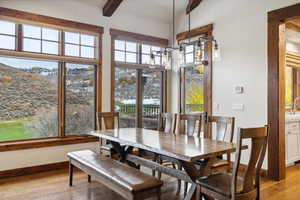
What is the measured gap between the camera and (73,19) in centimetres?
458

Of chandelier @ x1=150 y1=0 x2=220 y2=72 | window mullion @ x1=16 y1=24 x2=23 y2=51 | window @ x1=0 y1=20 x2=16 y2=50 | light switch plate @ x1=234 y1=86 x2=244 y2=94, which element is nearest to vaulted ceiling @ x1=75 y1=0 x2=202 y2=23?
window mullion @ x1=16 y1=24 x2=23 y2=51

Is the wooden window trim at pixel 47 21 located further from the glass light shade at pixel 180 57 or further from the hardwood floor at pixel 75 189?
the hardwood floor at pixel 75 189

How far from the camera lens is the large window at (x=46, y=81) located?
4.05m

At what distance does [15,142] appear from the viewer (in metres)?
4.08

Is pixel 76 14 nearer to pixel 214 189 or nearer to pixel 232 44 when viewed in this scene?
pixel 232 44

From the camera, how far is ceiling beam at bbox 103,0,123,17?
470 cm

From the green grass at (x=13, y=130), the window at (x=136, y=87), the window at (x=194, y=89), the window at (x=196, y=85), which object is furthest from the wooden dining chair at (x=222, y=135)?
the green grass at (x=13, y=130)

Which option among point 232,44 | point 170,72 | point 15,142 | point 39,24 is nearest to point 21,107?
point 15,142

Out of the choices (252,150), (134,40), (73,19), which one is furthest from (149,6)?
(252,150)

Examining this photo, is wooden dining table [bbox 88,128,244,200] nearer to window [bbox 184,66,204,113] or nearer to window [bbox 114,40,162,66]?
window [bbox 184,66,204,113]

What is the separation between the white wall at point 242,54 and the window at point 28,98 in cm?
321

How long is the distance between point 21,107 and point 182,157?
10.4 ft

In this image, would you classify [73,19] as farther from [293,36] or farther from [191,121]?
[293,36]

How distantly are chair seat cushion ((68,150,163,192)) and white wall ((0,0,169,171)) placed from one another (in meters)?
1.20
